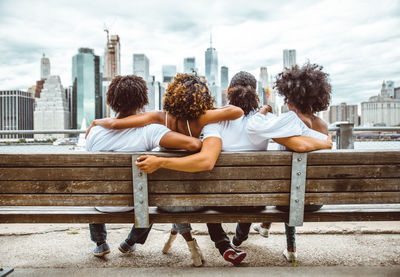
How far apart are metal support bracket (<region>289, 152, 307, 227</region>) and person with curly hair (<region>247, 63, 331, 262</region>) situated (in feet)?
0.44

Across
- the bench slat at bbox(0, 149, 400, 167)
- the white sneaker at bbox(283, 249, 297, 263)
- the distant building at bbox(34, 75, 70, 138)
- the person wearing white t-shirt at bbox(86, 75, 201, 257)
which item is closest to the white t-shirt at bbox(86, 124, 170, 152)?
the person wearing white t-shirt at bbox(86, 75, 201, 257)

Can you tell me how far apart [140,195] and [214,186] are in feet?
1.61

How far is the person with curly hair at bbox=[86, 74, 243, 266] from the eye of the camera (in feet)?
7.18

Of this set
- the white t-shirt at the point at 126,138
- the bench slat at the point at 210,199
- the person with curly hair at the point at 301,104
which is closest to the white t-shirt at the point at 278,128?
the person with curly hair at the point at 301,104

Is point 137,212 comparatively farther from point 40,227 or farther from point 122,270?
point 40,227

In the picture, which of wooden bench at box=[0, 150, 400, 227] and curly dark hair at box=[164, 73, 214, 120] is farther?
curly dark hair at box=[164, 73, 214, 120]

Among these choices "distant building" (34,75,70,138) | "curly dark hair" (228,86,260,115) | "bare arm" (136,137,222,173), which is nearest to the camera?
"bare arm" (136,137,222,173)

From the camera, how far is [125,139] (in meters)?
2.42

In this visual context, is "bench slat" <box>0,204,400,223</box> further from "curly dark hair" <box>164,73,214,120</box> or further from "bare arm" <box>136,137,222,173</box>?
"curly dark hair" <box>164,73,214,120</box>

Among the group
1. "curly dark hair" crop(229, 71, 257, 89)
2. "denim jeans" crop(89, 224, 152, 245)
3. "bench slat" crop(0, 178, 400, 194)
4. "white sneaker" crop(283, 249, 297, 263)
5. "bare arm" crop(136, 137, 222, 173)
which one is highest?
"curly dark hair" crop(229, 71, 257, 89)

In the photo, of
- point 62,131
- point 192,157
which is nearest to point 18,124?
point 62,131

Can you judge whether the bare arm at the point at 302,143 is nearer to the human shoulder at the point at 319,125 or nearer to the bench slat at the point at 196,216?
the human shoulder at the point at 319,125

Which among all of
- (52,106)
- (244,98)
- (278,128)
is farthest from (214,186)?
(52,106)

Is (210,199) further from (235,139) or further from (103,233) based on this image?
(103,233)
